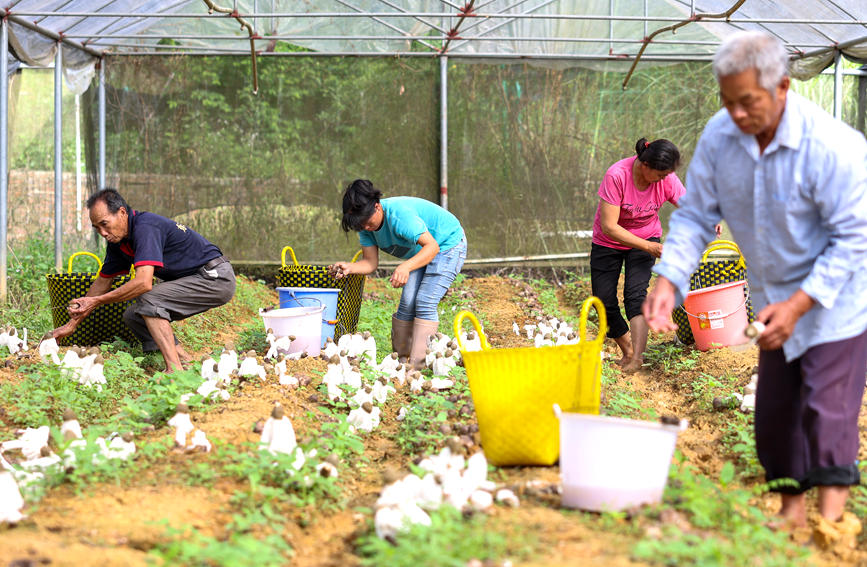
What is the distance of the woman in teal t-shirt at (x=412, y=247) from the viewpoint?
204 inches

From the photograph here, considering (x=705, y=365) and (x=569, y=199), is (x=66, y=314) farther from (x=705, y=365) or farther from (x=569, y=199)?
(x=569, y=199)

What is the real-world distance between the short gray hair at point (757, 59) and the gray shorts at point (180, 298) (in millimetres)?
3930

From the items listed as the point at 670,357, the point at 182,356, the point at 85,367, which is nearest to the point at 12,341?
the point at 182,356

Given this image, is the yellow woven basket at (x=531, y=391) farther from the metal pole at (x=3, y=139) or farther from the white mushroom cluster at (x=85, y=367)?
the metal pole at (x=3, y=139)

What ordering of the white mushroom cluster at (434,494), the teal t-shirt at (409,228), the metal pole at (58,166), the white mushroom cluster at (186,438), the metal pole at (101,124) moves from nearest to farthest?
the white mushroom cluster at (434,494), the white mushroom cluster at (186,438), the teal t-shirt at (409,228), the metal pole at (58,166), the metal pole at (101,124)

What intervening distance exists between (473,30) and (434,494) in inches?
306

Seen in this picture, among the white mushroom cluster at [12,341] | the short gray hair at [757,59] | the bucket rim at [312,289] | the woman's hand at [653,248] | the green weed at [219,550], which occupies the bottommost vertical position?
the white mushroom cluster at [12,341]

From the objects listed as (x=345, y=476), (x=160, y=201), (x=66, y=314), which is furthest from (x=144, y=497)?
(x=160, y=201)

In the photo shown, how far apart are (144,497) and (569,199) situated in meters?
8.05

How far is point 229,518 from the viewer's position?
8.94ft

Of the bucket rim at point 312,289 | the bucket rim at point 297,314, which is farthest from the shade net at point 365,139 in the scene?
the bucket rim at point 297,314

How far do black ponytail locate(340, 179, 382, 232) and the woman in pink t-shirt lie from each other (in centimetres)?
140

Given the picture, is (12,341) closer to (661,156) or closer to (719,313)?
(661,156)

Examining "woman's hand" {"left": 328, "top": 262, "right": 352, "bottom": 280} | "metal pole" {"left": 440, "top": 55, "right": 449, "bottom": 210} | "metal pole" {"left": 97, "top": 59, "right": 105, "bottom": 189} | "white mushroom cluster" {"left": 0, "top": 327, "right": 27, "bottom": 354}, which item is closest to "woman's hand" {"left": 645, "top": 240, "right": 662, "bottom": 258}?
"woman's hand" {"left": 328, "top": 262, "right": 352, "bottom": 280}
